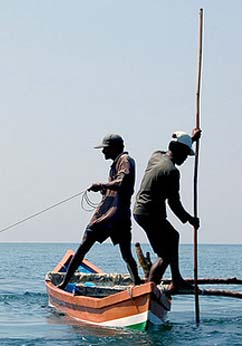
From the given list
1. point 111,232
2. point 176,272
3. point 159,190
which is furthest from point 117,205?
point 176,272

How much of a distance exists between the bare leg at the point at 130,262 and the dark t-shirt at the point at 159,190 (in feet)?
4.61

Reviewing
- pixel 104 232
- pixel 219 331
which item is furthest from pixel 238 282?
pixel 104 232

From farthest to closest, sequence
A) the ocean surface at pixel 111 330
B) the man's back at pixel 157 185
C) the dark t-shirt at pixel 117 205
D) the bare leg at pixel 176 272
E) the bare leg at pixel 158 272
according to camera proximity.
Result: the dark t-shirt at pixel 117 205 < the bare leg at pixel 176 272 < the bare leg at pixel 158 272 < the man's back at pixel 157 185 < the ocean surface at pixel 111 330

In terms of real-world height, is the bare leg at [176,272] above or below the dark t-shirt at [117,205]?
below

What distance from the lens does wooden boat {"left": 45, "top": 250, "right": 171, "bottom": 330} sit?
1302 cm

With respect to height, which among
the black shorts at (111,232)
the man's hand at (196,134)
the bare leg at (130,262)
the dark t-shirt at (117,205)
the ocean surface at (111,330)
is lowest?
the ocean surface at (111,330)

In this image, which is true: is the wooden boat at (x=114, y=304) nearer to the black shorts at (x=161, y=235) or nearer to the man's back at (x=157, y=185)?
the black shorts at (x=161, y=235)

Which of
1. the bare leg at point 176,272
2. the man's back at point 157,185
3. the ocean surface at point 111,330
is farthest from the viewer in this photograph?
the bare leg at point 176,272

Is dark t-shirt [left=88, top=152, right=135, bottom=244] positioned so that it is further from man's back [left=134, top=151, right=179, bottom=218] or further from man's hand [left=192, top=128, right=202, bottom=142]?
man's hand [left=192, top=128, right=202, bottom=142]

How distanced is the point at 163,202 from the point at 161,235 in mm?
477

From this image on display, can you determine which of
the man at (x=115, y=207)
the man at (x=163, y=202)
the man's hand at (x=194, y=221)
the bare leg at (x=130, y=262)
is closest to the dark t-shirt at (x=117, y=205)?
the man at (x=115, y=207)

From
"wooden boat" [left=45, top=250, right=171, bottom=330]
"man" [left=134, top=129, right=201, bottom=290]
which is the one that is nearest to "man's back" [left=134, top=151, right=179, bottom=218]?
"man" [left=134, top=129, right=201, bottom=290]

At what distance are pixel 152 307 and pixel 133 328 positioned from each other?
0.53 metres

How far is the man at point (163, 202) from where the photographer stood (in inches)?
518
